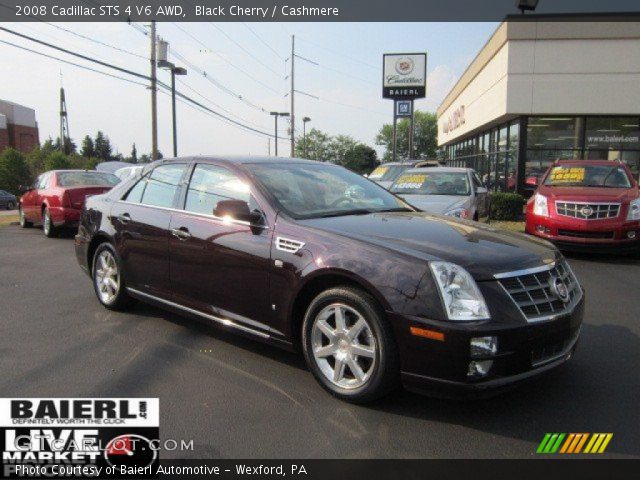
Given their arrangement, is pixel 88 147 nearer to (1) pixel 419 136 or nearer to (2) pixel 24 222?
(1) pixel 419 136

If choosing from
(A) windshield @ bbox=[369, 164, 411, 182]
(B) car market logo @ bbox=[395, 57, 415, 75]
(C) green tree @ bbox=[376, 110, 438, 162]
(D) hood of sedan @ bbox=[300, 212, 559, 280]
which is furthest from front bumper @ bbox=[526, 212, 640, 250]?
(C) green tree @ bbox=[376, 110, 438, 162]

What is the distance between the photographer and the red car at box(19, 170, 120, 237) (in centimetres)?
1102

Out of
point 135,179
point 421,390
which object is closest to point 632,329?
point 421,390

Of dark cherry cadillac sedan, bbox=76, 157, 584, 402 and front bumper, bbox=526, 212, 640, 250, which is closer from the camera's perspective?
dark cherry cadillac sedan, bbox=76, 157, 584, 402

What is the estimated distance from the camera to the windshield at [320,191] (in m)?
4.09

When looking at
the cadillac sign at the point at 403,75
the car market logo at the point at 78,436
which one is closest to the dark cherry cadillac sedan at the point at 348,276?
the car market logo at the point at 78,436

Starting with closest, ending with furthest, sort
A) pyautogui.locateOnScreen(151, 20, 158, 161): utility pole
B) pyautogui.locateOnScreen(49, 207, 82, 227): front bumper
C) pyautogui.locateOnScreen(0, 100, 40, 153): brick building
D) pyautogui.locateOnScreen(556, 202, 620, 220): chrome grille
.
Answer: pyautogui.locateOnScreen(556, 202, 620, 220): chrome grille
pyautogui.locateOnScreen(49, 207, 82, 227): front bumper
pyautogui.locateOnScreen(151, 20, 158, 161): utility pole
pyautogui.locateOnScreen(0, 100, 40, 153): brick building

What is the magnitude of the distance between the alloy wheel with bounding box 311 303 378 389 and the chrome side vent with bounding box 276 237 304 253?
455 millimetres

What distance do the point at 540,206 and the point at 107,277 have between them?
689cm

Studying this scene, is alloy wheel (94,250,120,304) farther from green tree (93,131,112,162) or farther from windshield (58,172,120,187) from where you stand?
green tree (93,131,112,162)

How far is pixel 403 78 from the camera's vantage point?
38625mm

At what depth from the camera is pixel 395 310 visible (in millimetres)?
3115

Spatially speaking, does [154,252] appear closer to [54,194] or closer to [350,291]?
[350,291]

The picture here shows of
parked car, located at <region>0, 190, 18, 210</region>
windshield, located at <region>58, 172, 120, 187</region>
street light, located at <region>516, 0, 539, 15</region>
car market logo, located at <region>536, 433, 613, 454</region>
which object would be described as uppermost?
street light, located at <region>516, 0, 539, 15</region>
